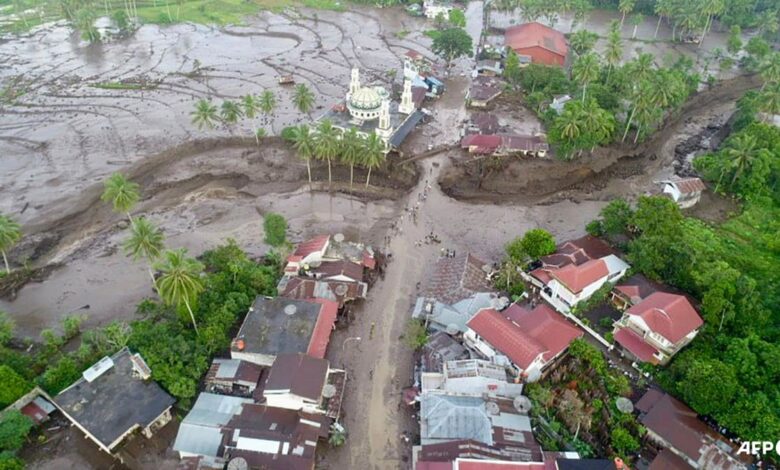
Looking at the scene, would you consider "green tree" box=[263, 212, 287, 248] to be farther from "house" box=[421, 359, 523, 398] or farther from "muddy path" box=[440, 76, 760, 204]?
"muddy path" box=[440, 76, 760, 204]

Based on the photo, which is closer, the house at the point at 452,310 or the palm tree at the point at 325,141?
the house at the point at 452,310

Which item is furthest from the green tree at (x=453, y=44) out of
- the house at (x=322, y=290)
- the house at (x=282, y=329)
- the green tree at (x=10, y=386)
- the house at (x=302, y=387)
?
the green tree at (x=10, y=386)

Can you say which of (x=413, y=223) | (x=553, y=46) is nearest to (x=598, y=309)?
(x=413, y=223)

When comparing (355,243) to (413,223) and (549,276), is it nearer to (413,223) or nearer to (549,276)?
(413,223)

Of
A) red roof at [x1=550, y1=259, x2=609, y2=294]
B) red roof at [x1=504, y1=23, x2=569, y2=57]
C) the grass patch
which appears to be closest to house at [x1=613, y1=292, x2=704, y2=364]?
red roof at [x1=550, y1=259, x2=609, y2=294]

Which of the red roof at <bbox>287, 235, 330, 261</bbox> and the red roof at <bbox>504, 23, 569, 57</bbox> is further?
the red roof at <bbox>504, 23, 569, 57</bbox>

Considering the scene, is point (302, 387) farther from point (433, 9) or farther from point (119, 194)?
point (433, 9)

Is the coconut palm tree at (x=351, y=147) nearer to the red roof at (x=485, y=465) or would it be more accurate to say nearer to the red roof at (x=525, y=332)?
the red roof at (x=525, y=332)
